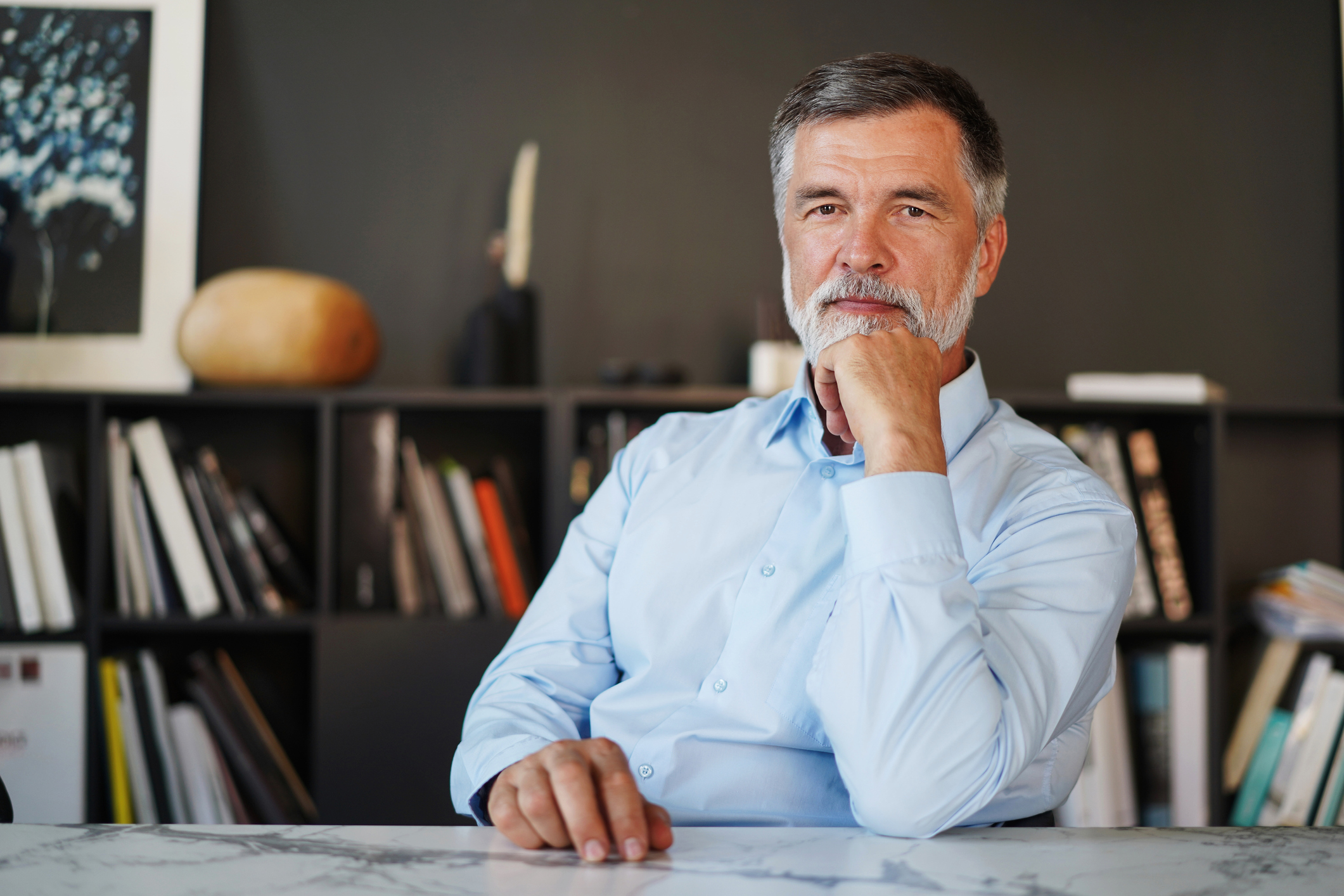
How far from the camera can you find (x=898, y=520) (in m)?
0.97

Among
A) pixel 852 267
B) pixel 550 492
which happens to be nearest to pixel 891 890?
pixel 852 267

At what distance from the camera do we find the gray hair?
130cm

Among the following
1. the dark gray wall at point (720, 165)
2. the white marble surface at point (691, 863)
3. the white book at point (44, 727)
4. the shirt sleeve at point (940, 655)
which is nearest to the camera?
the white marble surface at point (691, 863)

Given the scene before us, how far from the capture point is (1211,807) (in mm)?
2184

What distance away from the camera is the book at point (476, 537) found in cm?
223

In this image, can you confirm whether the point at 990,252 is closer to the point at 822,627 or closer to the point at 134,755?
the point at 822,627

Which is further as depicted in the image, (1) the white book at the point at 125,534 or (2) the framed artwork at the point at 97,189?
(2) the framed artwork at the point at 97,189

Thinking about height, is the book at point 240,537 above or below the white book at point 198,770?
above

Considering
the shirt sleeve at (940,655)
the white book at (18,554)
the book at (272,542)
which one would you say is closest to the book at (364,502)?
the book at (272,542)

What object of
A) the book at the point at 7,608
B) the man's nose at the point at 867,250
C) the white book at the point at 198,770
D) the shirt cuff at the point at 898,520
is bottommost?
the white book at the point at 198,770

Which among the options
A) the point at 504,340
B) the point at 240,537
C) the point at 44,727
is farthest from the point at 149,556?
the point at 504,340

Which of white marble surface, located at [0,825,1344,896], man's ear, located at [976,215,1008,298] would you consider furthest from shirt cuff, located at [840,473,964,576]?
man's ear, located at [976,215,1008,298]

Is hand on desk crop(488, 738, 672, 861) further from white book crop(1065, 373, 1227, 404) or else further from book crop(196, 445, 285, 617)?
white book crop(1065, 373, 1227, 404)

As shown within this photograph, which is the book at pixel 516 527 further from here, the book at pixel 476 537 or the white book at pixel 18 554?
the white book at pixel 18 554
